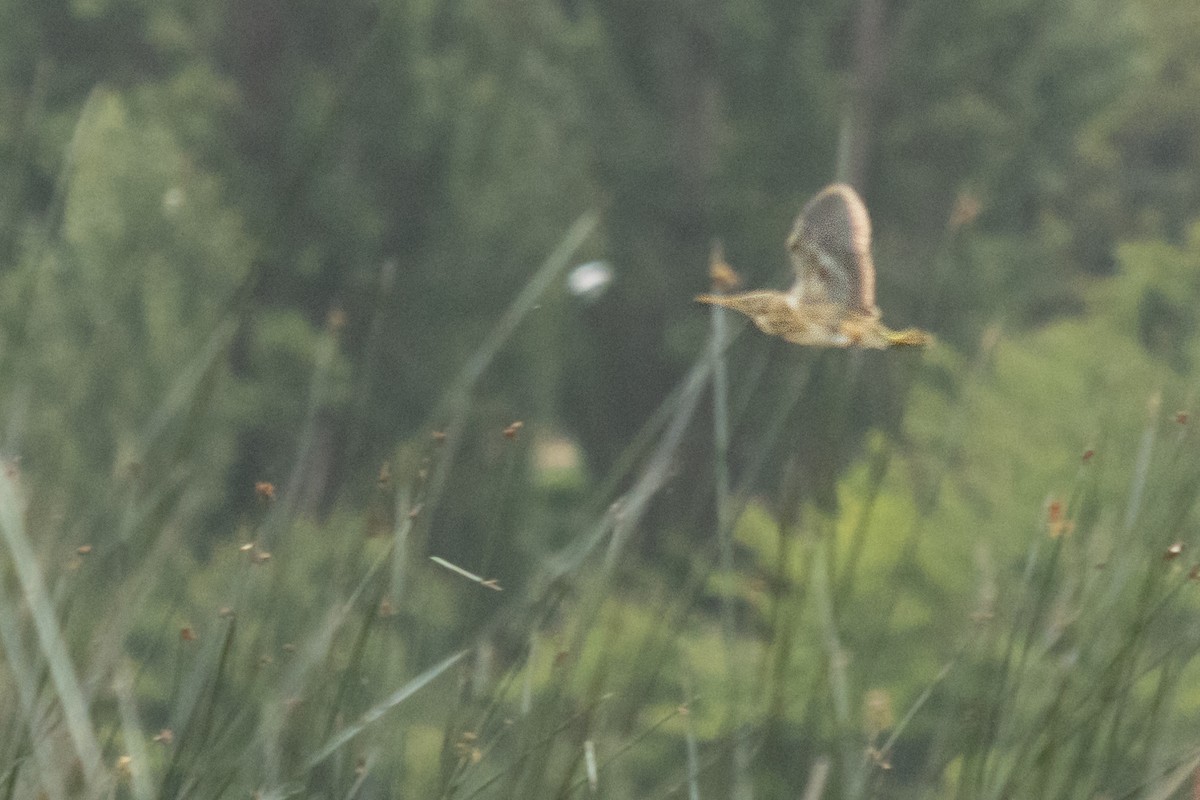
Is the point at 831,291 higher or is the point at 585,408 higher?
the point at 831,291

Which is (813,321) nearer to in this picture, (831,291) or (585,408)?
(831,291)

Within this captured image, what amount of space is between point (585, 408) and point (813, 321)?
12262 millimetres

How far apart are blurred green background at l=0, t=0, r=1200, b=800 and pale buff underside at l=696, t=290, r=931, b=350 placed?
0.38ft

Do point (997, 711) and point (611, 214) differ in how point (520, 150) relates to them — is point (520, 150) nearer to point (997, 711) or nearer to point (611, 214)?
point (611, 214)

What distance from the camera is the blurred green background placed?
3.56ft

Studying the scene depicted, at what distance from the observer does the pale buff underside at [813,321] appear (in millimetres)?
1000

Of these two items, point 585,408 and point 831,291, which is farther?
point 585,408

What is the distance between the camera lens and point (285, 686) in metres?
1.07

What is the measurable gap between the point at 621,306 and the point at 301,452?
40.5 feet

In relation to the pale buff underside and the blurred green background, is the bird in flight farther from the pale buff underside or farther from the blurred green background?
the blurred green background

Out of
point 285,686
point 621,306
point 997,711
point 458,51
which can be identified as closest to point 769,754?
point 997,711

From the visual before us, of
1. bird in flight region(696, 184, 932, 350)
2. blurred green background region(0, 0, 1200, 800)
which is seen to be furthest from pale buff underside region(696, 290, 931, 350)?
blurred green background region(0, 0, 1200, 800)

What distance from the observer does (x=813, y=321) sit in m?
1.02

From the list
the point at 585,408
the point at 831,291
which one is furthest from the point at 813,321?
the point at 585,408
